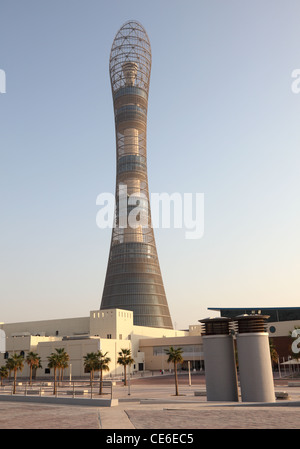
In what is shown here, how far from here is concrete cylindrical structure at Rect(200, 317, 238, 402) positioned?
26.5 meters

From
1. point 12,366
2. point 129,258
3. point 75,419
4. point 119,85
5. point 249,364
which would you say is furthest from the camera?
point 119,85

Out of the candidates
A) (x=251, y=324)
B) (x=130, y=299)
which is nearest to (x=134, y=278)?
(x=130, y=299)

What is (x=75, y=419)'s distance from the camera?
19.4 meters

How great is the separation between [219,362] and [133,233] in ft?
269

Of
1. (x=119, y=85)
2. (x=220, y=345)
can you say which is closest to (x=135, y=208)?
(x=119, y=85)

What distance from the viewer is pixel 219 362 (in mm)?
26875

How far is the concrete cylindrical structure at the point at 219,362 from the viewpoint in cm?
2650

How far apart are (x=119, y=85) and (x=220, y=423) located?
11097 cm

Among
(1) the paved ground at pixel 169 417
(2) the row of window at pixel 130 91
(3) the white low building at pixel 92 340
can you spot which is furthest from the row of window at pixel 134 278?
(1) the paved ground at pixel 169 417

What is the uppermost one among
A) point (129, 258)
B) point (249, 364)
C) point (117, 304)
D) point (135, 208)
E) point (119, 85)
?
point (119, 85)

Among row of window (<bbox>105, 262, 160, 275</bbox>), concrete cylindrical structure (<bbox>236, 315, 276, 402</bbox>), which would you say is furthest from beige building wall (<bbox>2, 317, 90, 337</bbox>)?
concrete cylindrical structure (<bbox>236, 315, 276, 402</bbox>)
